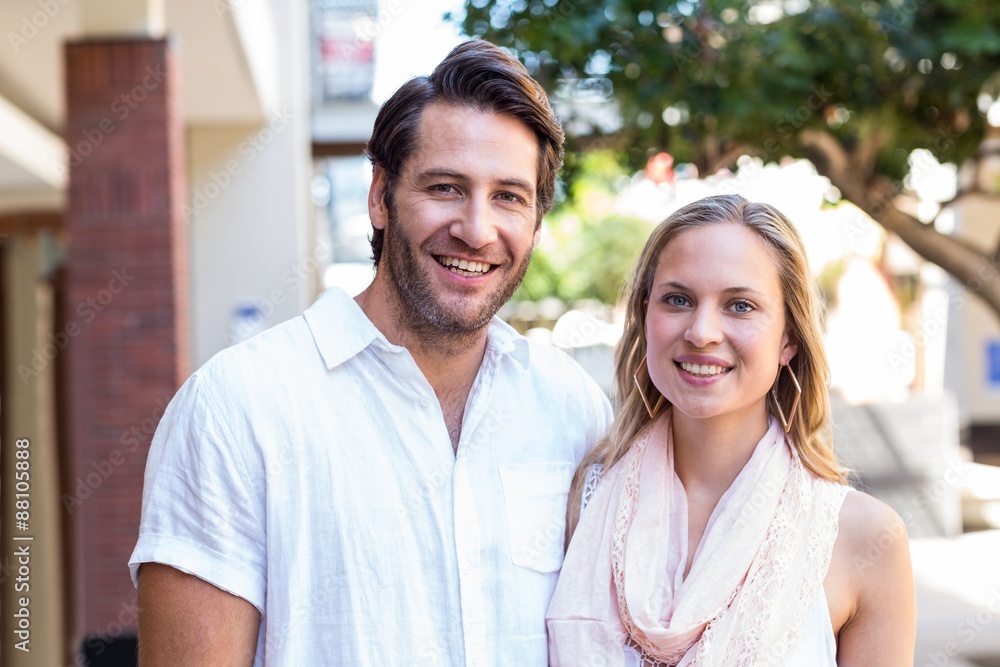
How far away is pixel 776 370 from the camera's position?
84.0 inches

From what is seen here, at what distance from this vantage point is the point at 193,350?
929cm

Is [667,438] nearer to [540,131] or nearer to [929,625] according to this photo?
[540,131]

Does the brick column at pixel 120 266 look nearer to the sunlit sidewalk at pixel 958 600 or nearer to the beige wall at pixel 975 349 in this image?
the sunlit sidewalk at pixel 958 600

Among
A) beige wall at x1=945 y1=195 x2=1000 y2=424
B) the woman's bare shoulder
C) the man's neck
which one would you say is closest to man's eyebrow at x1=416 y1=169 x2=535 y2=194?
the man's neck

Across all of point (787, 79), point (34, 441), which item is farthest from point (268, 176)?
point (787, 79)

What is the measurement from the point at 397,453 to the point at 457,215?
48cm

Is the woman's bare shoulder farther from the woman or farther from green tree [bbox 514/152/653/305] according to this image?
green tree [bbox 514/152/653/305]

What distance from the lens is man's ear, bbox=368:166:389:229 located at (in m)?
2.20

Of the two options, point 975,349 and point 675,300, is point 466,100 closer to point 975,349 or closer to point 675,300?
point 675,300

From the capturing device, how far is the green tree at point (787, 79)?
4.63m

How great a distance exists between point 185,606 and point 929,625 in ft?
20.5

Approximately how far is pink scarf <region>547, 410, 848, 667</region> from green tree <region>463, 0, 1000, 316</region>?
8.98 ft

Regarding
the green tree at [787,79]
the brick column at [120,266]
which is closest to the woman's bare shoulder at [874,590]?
the green tree at [787,79]

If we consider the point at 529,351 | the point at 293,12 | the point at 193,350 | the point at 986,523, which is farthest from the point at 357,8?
the point at 529,351
